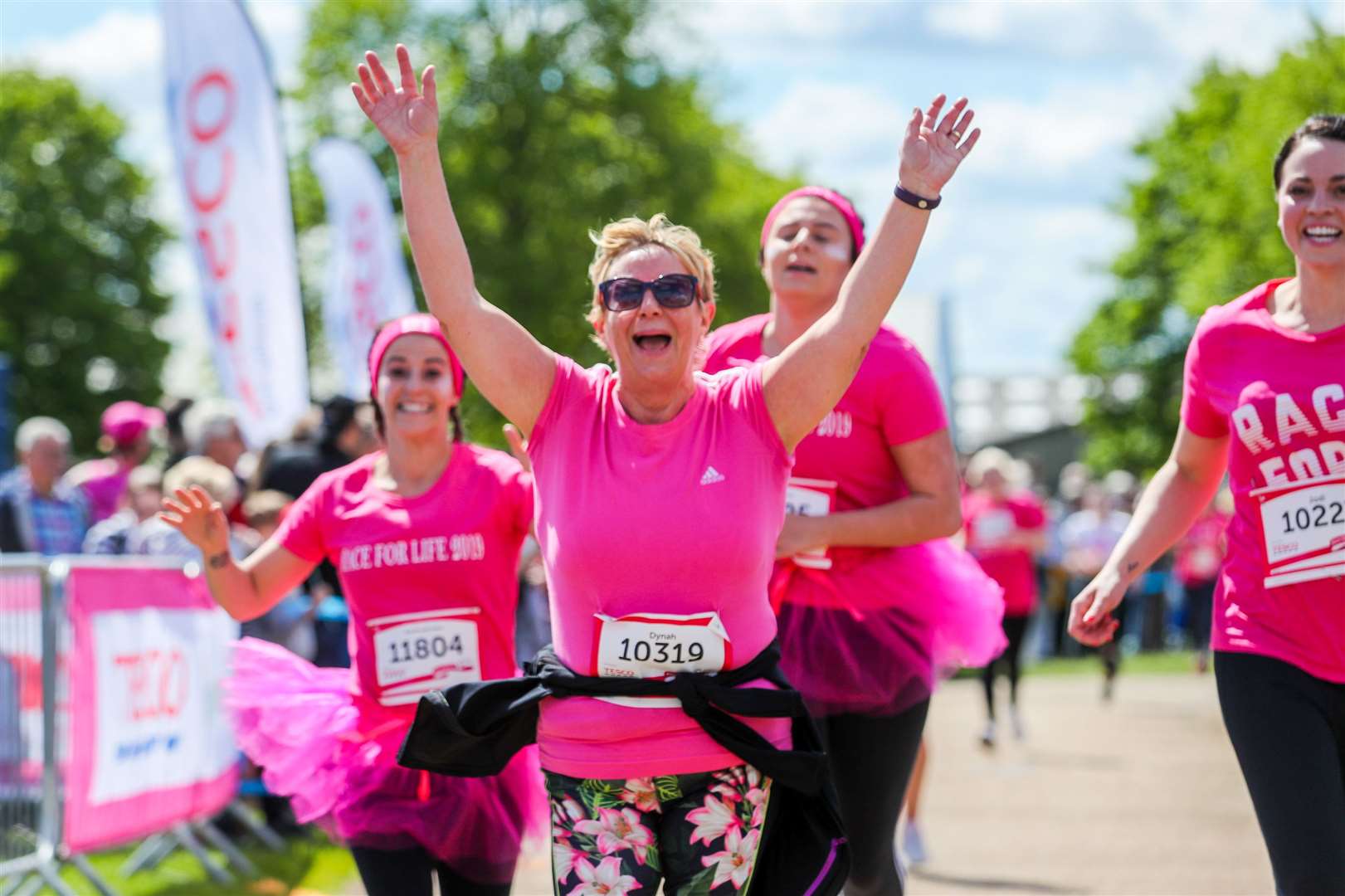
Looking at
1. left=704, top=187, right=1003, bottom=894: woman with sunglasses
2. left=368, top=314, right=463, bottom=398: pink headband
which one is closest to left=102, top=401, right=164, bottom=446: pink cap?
left=368, top=314, right=463, bottom=398: pink headband

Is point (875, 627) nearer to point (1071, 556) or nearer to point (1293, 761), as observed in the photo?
point (1293, 761)

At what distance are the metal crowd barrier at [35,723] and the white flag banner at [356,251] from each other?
911cm

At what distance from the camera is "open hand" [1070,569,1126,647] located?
186 inches

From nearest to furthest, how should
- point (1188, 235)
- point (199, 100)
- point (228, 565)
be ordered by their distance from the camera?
point (228, 565) < point (199, 100) < point (1188, 235)

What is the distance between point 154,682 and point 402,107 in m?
5.14

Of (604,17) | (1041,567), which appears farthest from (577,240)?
(1041,567)

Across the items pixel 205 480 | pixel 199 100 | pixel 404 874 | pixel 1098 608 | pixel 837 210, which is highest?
pixel 199 100

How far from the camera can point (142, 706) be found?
8062mm

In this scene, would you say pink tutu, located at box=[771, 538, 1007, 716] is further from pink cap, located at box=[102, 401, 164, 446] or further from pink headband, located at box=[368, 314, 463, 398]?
pink cap, located at box=[102, 401, 164, 446]

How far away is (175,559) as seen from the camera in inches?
348

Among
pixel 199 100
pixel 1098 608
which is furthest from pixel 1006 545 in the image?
pixel 1098 608

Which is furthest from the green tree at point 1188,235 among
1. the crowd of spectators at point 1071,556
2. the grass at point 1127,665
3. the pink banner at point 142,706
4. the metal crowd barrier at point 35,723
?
the metal crowd barrier at point 35,723

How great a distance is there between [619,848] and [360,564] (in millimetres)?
1525

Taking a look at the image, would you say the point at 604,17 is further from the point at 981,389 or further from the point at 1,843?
the point at 981,389
